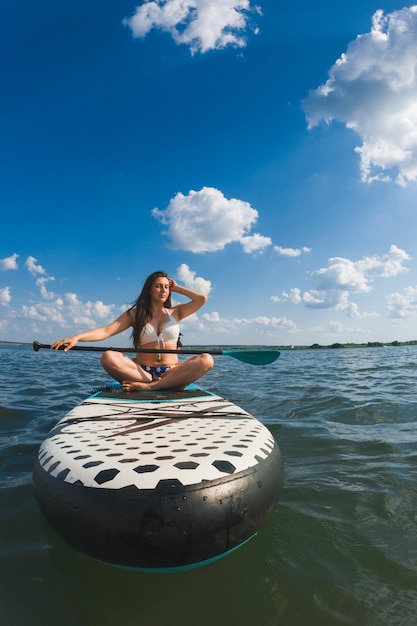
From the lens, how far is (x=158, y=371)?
479 cm

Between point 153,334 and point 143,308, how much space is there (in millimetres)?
393

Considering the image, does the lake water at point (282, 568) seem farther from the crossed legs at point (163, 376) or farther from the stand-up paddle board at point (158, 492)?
the crossed legs at point (163, 376)

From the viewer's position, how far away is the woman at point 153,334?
430cm

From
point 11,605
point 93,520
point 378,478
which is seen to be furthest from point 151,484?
point 378,478

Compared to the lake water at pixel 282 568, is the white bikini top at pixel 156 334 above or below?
above

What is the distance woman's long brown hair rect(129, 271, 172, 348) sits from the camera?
4.97 metres

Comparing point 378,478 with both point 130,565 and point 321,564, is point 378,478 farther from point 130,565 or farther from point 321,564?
point 130,565

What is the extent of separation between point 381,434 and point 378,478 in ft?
4.81

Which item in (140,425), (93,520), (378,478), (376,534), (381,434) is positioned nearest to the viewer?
(93,520)

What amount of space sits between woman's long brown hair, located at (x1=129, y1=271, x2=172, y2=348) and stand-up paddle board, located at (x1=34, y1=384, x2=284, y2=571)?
255 centimetres

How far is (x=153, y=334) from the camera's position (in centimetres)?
490

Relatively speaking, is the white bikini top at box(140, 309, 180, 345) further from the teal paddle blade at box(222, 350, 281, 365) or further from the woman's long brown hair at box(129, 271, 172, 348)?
the teal paddle blade at box(222, 350, 281, 365)

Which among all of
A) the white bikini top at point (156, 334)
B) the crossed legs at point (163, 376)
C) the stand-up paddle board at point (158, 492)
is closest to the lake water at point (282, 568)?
the stand-up paddle board at point (158, 492)

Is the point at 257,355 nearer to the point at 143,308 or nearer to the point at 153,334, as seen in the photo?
the point at 153,334
